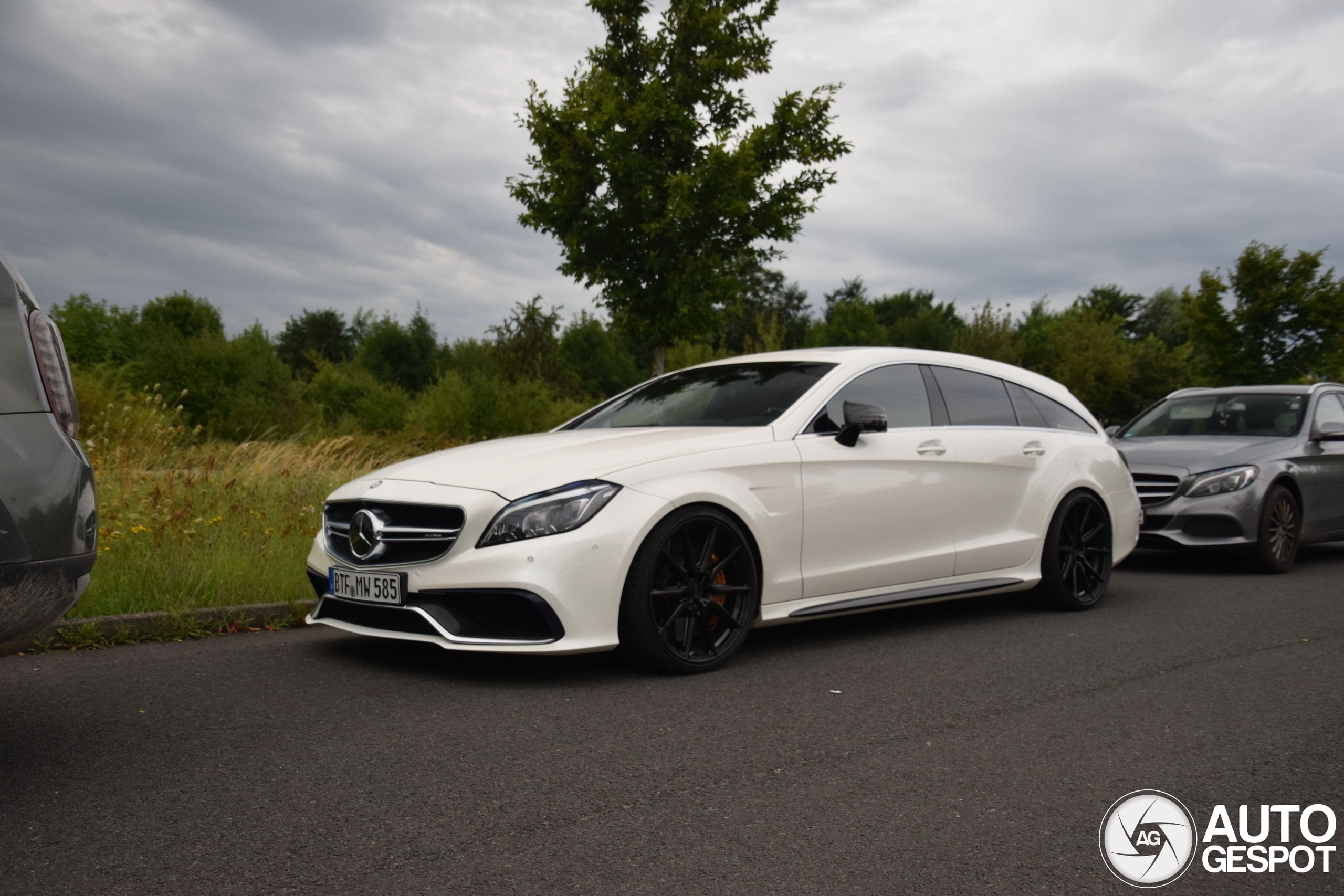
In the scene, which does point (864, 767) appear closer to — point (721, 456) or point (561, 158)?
point (721, 456)

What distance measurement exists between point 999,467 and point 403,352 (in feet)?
128

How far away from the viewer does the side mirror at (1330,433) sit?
10.0 metres

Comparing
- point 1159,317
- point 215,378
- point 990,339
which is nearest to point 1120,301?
point 1159,317

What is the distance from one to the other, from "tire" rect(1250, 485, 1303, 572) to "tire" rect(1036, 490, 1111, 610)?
260 centimetres

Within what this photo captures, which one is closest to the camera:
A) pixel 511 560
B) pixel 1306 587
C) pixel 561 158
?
pixel 511 560

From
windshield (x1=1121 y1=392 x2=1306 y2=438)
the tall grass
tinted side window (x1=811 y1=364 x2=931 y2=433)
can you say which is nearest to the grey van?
the tall grass

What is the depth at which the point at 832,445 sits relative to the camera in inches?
228

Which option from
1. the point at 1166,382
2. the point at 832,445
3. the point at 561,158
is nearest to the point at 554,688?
the point at 832,445

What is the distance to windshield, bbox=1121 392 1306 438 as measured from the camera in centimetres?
1035

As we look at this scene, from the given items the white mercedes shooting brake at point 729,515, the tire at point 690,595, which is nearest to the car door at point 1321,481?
the white mercedes shooting brake at point 729,515

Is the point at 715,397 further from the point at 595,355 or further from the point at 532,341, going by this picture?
the point at 595,355

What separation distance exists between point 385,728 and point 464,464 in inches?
57.3

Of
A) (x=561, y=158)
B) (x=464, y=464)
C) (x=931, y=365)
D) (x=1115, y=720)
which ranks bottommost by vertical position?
→ (x=1115, y=720)

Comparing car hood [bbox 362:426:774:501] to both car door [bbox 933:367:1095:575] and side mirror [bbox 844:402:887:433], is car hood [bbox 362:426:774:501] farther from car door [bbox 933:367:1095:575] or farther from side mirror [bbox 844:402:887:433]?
car door [bbox 933:367:1095:575]
